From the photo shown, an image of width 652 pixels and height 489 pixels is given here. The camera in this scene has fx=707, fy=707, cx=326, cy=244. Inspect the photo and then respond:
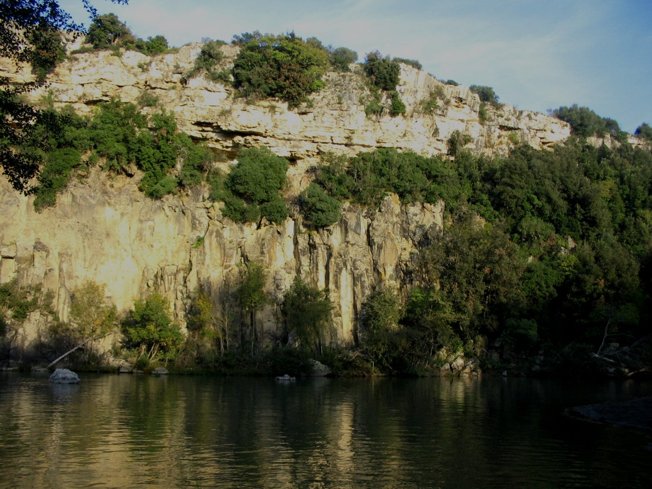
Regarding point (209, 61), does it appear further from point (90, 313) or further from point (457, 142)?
point (90, 313)

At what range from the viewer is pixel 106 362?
51.7 meters

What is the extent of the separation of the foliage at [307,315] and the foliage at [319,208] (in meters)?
6.65

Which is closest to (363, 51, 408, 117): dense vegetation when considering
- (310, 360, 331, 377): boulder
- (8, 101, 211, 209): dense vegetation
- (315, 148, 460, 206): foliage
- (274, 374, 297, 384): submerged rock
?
(315, 148, 460, 206): foliage

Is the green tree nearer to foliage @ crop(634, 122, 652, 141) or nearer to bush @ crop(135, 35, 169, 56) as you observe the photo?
bush @ crop(135, 35, 169, 56)

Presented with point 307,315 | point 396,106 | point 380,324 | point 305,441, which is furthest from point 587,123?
point 305,441

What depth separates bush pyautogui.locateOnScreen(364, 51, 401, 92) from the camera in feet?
226

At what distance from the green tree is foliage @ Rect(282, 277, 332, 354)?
2.11 metres

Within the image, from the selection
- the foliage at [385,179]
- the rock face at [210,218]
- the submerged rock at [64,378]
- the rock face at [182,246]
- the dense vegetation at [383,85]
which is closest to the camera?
the submerged rock at [64,378]

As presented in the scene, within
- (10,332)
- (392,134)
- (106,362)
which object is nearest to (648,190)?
(392,134)

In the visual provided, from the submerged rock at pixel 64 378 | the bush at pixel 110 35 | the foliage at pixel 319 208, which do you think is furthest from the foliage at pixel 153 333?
the bush at pixel 110 35

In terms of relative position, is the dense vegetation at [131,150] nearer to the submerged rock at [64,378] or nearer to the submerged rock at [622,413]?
the submerged rock at [64,378]

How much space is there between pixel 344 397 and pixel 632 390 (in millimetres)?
16279

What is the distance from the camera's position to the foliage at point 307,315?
52469 mm

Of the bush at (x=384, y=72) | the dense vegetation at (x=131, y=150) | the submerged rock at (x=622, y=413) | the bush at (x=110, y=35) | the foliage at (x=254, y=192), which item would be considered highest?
the bush at (x=110, y=35)
